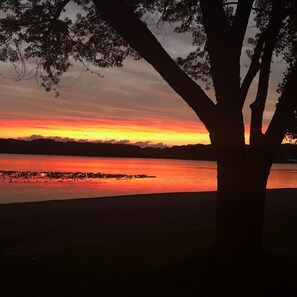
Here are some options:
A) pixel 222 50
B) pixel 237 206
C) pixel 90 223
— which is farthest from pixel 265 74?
pixel 90 223

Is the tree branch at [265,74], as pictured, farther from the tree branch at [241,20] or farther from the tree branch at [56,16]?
the tree branch at [56,16]

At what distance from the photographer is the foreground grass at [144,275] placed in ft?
23.4

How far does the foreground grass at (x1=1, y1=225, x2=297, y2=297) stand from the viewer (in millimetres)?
7129

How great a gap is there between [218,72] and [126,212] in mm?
14582

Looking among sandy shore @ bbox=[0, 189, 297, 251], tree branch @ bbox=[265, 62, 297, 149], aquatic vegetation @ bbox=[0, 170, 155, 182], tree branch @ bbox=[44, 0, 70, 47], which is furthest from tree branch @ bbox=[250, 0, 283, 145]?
aquatic vegetation @ bbox=[0, 170, 155, 182]

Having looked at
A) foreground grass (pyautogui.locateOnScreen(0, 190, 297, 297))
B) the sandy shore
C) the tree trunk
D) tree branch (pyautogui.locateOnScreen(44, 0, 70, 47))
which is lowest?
the sandy shore

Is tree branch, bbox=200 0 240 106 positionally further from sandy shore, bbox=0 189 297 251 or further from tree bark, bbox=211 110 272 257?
sandy shore, bbox=0 189 297 251

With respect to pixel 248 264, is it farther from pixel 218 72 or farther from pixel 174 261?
pixel 218 72

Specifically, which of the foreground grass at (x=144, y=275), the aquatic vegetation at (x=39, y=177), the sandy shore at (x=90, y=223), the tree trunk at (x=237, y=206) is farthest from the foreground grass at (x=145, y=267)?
the aquatic vegetation at (x=39, y=177)

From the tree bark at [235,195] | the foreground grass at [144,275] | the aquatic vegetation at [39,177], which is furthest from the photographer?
the aquatic vegetation at [39,177]

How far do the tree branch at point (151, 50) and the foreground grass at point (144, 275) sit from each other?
8.05 feet

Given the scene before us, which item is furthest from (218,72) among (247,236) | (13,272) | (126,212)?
(126,212)

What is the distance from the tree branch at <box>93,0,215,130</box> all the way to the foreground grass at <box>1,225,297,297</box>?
2.45 meters

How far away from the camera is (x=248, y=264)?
25.7 feet
